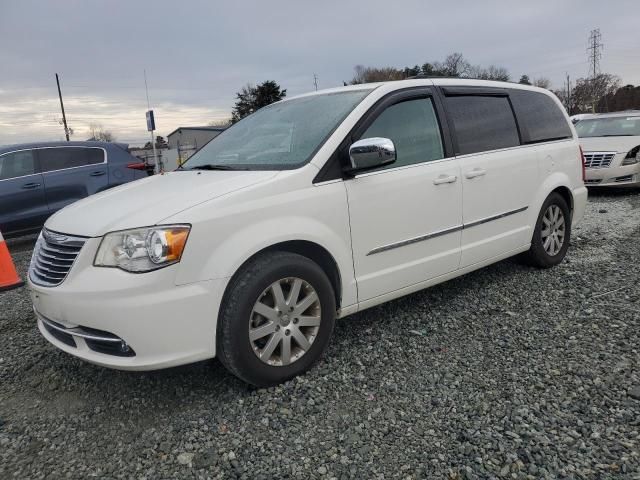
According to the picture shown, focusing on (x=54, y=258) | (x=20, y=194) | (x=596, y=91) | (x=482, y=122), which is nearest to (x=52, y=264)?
(x=54, y=258)

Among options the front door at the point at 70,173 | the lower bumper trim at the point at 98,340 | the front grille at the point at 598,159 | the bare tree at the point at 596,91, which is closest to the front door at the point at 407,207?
the lower bumper trim at the point at 98,340

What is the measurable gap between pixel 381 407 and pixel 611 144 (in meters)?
9.23

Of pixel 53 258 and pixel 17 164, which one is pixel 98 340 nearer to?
pixel 53 258

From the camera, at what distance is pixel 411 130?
3645mm

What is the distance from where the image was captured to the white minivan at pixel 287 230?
2584mm

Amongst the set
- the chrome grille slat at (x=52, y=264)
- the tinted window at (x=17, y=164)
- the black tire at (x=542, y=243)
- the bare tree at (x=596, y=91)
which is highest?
the bare tree at (x=596, y=91)

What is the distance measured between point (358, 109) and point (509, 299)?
6.81 feet

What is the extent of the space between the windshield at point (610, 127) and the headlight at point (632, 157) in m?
0.70

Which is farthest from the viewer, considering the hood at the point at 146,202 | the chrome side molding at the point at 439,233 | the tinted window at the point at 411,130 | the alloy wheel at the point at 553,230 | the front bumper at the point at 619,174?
the front bumper at the point at 619,174

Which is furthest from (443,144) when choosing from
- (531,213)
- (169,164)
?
(169,164)

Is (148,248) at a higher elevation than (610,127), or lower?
lower

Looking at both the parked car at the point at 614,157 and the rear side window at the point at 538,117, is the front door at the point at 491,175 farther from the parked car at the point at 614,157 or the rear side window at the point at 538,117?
the parked car at the point at 614,157

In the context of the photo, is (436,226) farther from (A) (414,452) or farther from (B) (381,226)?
(A) (414,452)

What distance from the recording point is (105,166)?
8.20 metres
